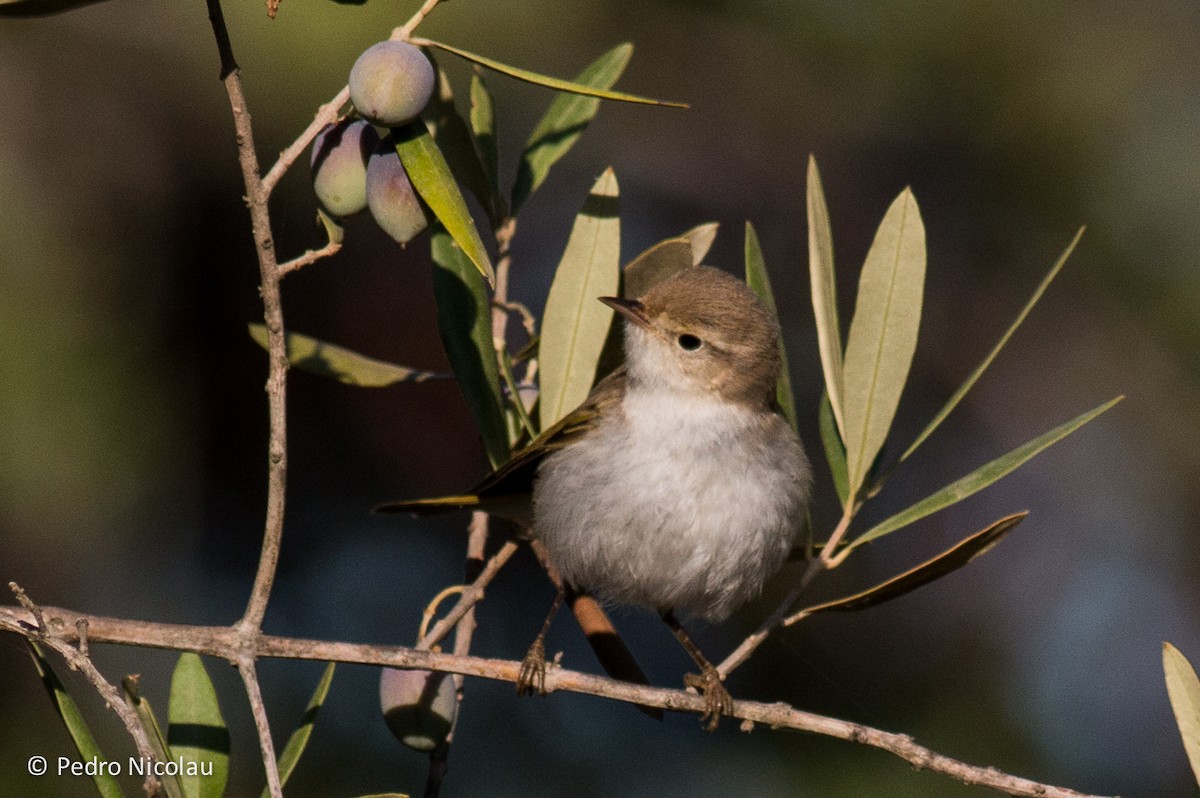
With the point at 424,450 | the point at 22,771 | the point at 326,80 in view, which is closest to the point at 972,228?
the point at 424,450

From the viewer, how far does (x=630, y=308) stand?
8.75ft

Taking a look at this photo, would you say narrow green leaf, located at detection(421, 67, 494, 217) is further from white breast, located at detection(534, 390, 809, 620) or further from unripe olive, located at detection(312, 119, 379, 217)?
white breast, located at detection(534, 390, 809, 620)

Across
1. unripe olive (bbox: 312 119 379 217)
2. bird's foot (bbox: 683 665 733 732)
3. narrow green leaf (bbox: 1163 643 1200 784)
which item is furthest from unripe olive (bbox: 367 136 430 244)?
narrow green leaf (bbox: 1163 643 1200 784)

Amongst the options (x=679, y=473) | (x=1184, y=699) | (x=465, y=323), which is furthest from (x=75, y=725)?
(x=1184, y=699)

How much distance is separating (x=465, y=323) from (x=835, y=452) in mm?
741

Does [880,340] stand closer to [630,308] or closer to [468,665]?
[630,308]

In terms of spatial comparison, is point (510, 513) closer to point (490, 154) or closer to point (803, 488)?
point (803, 488)

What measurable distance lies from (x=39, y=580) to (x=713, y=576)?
228 centimetres

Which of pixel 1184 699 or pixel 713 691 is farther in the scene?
pixel 713 691

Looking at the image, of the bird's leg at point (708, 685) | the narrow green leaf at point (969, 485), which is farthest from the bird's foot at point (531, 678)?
the narrow green leaf at point (969, 485)

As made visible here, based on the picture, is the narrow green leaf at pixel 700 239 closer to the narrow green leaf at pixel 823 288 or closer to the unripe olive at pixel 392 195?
the narrow green leaf at pixel 823 288

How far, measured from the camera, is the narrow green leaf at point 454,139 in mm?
2430

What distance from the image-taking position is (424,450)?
15.3 ft

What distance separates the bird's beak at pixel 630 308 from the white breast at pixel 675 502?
0.76 feet
